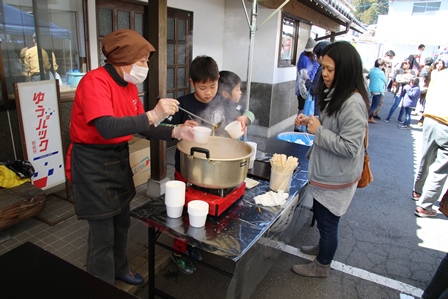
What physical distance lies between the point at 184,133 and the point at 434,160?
13.9ft

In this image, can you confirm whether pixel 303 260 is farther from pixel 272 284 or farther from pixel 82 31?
pixel 82 31

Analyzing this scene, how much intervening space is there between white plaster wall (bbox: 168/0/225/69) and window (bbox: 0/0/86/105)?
7.28 ft

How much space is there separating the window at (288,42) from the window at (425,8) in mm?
30176

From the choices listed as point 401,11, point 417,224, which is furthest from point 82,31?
point 401,11

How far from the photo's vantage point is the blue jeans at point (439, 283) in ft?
8.39

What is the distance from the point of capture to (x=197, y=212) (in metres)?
1.98

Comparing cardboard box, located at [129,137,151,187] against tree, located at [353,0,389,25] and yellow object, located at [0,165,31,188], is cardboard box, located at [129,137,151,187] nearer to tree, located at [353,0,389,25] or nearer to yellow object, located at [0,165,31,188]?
yellow object, located at [0,165,31,188]

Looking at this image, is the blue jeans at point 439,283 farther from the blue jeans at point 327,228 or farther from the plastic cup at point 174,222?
the plastic cup at point 174,222

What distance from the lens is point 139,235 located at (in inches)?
134

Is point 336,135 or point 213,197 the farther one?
point 336,135

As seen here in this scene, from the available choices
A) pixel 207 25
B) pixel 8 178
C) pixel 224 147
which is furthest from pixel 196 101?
pixel 207 25

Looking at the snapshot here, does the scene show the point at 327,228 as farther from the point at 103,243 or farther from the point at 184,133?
the point at 103,243

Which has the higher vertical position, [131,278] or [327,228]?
[327,228]

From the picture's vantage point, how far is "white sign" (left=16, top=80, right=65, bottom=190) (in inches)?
130
